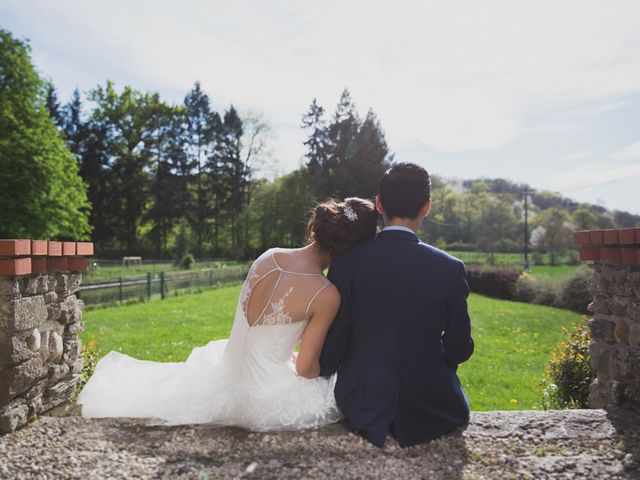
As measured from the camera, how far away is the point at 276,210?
41.3 m

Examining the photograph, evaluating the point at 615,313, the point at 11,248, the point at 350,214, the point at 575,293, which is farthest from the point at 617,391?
the point at 575,293

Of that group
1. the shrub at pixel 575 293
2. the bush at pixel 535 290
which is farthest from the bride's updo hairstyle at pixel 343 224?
the bush at pixel 535 290

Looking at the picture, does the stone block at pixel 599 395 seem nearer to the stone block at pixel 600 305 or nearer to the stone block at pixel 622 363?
the stone block at pixel 622 363

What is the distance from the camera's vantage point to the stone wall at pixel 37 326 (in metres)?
2.88

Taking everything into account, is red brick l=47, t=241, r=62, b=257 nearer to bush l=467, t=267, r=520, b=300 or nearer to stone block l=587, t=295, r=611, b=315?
stone block l=587, t=295, r=611, b=315

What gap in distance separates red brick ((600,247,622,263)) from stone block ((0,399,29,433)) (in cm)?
391

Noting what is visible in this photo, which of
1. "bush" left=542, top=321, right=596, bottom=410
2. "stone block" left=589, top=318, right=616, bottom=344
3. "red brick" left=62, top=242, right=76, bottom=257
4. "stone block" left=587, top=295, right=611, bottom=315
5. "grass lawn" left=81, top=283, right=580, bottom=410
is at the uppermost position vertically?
"red brick" left=62, top=242, right=76, bottom=257

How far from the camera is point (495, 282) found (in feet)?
75.8

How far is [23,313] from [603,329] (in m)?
3.87

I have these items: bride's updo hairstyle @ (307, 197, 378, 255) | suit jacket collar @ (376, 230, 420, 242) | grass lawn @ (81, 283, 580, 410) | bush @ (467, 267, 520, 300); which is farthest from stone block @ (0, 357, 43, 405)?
bush @ (467, 267, 520, 300)

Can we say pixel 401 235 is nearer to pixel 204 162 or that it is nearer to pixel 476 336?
pixel 476 336

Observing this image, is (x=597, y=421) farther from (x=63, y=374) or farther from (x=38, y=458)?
(x=63, y=374)

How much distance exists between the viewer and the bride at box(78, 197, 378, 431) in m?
2.89

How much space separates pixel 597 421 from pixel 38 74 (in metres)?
25.7
